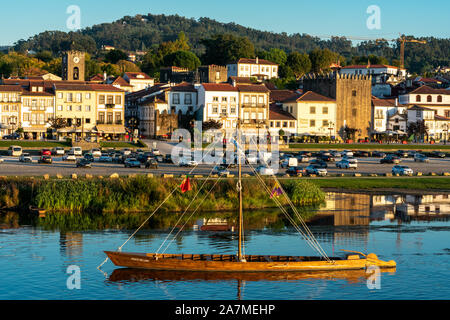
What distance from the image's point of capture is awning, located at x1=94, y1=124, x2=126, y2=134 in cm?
12962

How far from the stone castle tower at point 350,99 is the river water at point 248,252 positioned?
79.0 m

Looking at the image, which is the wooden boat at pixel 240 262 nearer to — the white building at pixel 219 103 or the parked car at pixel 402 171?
the parked car at pixel 402 171

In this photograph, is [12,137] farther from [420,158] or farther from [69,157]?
[420,158]

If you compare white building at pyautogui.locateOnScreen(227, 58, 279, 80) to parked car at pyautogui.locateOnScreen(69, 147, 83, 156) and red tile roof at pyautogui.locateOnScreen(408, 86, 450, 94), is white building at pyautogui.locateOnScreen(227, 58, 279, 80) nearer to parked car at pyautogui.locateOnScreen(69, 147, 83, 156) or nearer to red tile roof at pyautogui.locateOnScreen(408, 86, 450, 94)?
red tile roof at pyautogui.locateOnScreen(408, 86, 450, 94)

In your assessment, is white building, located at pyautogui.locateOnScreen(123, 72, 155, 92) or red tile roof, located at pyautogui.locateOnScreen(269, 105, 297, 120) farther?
white building, located at pyautogui.locateOnScreen(123, 72, 155, 92)

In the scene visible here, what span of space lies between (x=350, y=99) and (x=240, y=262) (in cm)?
10827

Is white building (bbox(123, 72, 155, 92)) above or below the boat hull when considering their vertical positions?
above

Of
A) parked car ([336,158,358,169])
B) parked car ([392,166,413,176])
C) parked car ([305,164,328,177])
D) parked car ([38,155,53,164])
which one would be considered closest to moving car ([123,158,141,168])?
parked car ([38,155,53,164])

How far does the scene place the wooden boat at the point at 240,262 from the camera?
39.6m

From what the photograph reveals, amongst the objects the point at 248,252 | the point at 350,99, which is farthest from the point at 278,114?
the point at 248,252

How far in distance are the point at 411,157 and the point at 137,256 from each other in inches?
3090

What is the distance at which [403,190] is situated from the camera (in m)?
75.4
